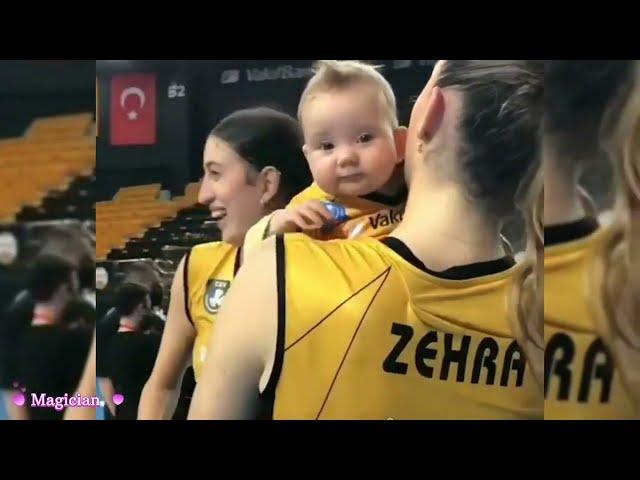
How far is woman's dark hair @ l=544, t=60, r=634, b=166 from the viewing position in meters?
2.54

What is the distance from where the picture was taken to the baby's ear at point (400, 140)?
100 inches

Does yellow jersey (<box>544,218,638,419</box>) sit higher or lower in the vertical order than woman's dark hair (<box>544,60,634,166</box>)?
lower

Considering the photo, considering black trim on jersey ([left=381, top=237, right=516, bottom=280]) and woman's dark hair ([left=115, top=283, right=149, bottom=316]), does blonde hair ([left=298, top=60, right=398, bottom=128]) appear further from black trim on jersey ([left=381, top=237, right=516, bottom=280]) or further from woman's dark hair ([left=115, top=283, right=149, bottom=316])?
woman's dark hair ([left=115, top=283, right=149, bottom=316])

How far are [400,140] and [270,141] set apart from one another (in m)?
0.45

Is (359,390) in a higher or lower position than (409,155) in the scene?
lower

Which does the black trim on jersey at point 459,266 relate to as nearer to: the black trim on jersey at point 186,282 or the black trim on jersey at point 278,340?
the black trim on jersey at point 278,340

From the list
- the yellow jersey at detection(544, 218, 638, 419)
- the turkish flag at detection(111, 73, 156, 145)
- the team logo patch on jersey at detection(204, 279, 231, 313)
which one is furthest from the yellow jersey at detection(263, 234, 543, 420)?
the turkish flag at detection(111, 73, 156, 145)

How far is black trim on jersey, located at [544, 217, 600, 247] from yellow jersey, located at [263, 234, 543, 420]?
15cm

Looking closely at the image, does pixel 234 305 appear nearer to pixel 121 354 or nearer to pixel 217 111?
pixel 121 354

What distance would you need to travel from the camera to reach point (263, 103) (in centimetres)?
257

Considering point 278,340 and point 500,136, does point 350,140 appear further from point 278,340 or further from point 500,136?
point 278,340

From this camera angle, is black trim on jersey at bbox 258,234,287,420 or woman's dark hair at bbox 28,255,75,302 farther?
woman's dark hair at bbox 28,255,75,302

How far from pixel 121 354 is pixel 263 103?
1.02 meters

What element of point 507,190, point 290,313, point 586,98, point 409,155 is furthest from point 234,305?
point 586,98
